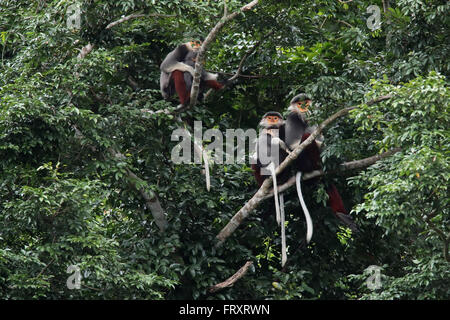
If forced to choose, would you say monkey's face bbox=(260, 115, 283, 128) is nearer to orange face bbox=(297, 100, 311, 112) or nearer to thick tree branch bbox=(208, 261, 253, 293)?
orange face bbox=(297, 100, 311, 112)

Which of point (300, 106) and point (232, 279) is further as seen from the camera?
point (300, 106)

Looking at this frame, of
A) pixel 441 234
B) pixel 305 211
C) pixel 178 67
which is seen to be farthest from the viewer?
pixel 178 67

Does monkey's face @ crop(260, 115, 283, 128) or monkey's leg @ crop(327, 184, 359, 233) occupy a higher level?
monkey's face @ crop(260, 115, 283, 128)

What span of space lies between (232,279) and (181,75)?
2.10 meters

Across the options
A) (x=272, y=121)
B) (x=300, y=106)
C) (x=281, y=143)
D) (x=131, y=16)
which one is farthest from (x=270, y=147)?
(x=131, y=16)

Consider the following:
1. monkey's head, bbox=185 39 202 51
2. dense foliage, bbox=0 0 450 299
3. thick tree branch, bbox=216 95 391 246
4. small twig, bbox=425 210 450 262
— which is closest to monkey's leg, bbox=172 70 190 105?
dense foliage, bbox=0 0 450 299

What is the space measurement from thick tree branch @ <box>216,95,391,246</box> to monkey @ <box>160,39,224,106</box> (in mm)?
1219

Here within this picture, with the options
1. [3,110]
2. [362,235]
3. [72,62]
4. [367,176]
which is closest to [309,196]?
[362,235]

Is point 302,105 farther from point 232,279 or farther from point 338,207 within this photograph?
point 232,279

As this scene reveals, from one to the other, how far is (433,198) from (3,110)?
3.04 metres

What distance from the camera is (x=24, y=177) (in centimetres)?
517

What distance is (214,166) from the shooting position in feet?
21.1

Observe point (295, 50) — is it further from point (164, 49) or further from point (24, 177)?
point (24, 177)

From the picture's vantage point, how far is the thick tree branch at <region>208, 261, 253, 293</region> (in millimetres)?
5587
